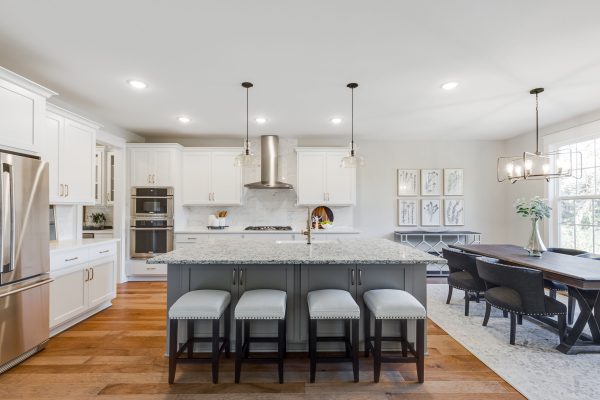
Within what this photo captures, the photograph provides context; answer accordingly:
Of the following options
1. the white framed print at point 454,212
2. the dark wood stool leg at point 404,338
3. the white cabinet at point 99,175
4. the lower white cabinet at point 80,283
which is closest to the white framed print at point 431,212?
the white framed print at point 454,212

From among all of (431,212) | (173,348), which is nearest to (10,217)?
(173,348)

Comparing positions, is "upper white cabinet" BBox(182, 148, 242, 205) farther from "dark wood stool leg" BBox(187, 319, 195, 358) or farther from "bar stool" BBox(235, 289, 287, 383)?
"bar stool" BBox(235, 289, 287, 383)

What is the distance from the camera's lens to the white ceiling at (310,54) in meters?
1.92

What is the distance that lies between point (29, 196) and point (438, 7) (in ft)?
11.1

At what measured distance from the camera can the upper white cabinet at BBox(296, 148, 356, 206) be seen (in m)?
5.22

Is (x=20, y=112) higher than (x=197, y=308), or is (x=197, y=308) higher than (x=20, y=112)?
(x=20, y=112)

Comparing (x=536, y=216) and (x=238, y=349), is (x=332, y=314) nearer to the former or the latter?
(x=238, y=349)

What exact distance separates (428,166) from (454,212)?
1014mm

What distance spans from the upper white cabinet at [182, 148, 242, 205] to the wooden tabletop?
150 inches

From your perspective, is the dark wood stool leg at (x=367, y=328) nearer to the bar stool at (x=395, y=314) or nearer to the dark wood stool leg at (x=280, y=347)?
the bar stool at (x=395, y=314)

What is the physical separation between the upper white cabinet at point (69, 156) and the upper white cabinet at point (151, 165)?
1285 millimetres

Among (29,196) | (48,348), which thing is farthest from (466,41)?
(48,348)

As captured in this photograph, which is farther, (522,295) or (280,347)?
(522,295)

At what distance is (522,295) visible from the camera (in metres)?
2.63
